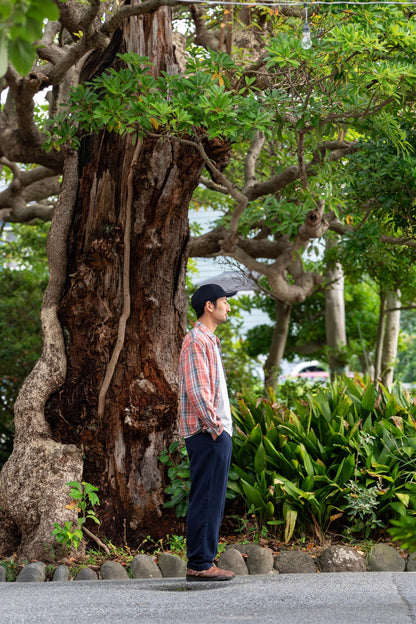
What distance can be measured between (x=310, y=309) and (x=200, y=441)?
10047mm

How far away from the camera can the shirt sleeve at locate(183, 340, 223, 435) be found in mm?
4855

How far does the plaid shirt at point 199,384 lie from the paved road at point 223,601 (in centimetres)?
105

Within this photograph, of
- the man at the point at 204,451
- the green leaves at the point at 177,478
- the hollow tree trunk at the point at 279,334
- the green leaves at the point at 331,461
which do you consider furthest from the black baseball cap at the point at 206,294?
the hollow tree trunk at the point at 279,334

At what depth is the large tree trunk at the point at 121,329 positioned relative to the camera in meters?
6.56

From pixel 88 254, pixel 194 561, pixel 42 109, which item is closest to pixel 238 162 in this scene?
pixel 42 109

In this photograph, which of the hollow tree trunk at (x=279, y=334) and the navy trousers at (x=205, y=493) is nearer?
the navy trousers at (x=205, y=493)

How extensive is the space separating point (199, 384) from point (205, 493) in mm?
748

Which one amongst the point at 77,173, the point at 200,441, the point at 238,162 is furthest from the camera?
the point at 238,162

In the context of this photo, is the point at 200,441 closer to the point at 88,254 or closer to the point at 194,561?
the point at 194,561

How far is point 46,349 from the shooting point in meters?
6.83

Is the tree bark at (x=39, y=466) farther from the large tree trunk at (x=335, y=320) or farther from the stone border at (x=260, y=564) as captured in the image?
the large tree trunk at (x=335, y=320)

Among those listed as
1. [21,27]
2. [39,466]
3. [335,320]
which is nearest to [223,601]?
[39,466]

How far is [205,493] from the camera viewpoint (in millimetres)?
4996

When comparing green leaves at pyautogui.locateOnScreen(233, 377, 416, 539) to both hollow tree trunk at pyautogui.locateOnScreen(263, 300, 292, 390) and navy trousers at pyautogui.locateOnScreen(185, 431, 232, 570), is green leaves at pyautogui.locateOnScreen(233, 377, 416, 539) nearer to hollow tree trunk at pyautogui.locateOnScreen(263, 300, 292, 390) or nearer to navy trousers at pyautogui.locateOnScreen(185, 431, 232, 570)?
navy trousers at pyautogui.locateOnScreen(185, 431, 232, 570)
